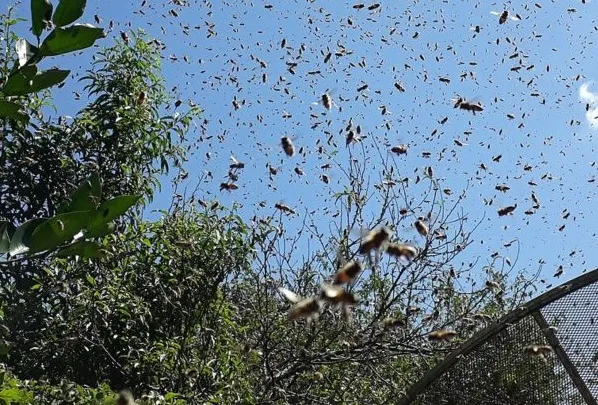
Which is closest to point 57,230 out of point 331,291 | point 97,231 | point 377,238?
point 97,231

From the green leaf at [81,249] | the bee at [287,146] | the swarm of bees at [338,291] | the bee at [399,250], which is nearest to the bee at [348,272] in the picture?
the swarm of bees at [338,291]

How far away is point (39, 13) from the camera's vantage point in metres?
0.91

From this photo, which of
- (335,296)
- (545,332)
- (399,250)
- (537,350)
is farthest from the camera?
(545,332)

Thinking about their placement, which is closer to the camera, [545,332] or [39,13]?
[39,13]

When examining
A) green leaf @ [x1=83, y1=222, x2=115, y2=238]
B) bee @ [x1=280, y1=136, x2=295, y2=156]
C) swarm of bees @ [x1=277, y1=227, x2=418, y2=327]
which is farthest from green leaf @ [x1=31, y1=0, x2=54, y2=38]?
bee @ [x1=280, y1=136, x2=295, y2=156]

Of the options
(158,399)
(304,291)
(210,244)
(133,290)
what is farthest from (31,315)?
(304,291)

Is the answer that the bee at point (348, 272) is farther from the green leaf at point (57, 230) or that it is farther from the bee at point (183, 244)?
the bee at point (183, 244)

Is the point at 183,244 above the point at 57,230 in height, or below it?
above

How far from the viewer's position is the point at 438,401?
162 inches

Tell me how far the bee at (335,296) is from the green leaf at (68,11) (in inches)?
24.5

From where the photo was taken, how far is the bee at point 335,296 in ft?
4.32

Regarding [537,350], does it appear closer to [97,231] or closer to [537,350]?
[537,350]

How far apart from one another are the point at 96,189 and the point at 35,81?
16 centimetres

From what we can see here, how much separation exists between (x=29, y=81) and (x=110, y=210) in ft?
0.67
